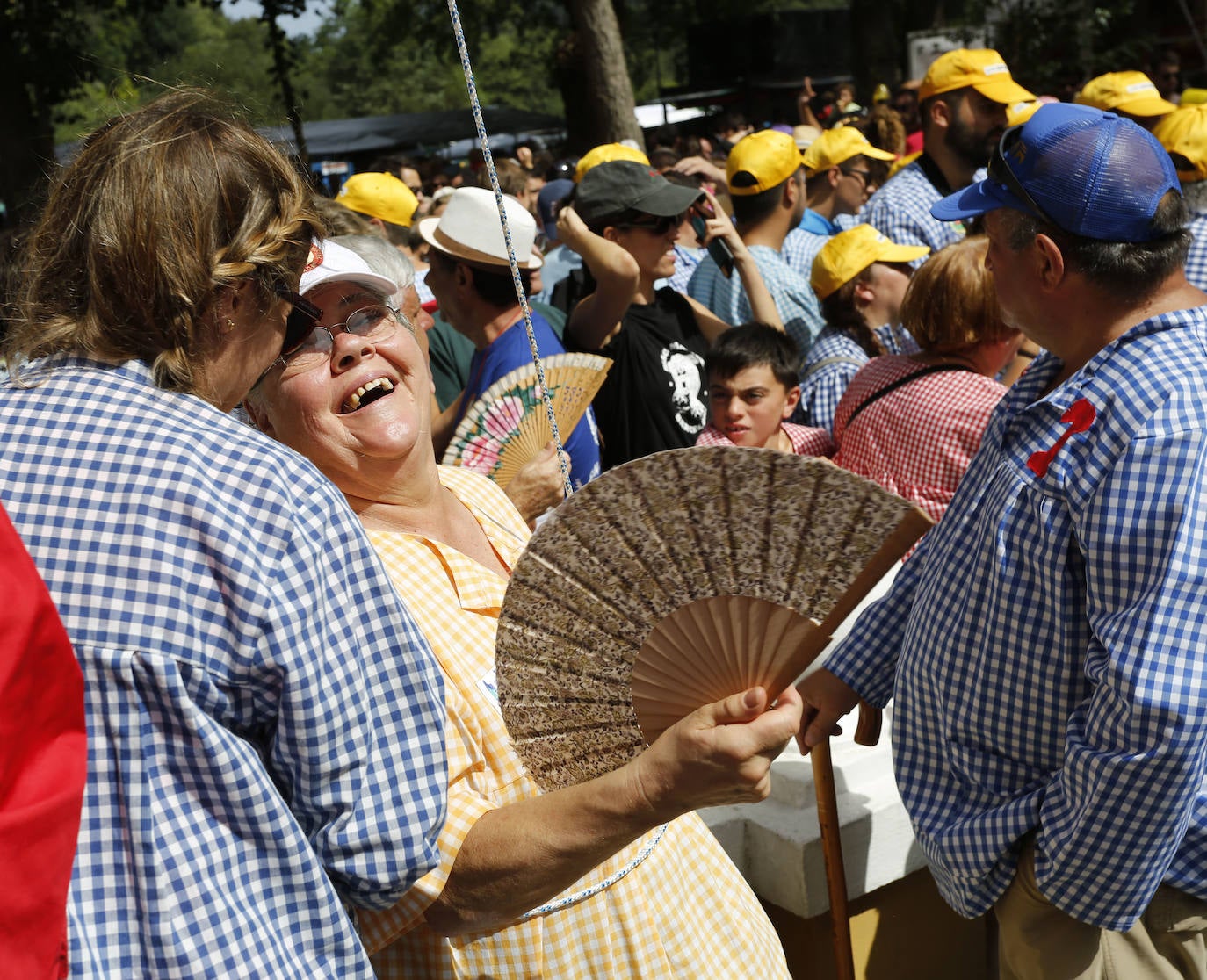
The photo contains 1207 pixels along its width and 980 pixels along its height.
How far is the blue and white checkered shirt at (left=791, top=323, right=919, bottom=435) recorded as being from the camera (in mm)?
4605

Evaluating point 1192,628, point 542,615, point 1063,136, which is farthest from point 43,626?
point 1063,136

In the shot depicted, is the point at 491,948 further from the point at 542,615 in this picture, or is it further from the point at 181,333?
the point at 181,333

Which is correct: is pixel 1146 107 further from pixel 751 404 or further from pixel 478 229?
pixel 478 229

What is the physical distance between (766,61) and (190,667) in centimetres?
3984

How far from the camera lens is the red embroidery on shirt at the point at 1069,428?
2059 mm

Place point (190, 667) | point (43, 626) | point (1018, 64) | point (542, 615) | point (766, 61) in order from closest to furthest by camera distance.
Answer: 1. point (43, 626)
2. point (190, 667)
3. point (542, 615)
4. point (1018, 64)
5. point (766, 61)

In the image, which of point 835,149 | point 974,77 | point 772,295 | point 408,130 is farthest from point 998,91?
point 408,130

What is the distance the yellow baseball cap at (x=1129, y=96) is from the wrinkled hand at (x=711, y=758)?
530 cm

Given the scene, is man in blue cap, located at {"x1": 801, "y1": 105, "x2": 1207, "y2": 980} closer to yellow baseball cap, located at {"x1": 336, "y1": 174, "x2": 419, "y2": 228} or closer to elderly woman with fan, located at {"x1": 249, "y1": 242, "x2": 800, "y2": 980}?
elderly woman with fan, located at {"x1": 249, "y1": 242, "x2": 800, "y2": 980}

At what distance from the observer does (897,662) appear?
2.51 meters

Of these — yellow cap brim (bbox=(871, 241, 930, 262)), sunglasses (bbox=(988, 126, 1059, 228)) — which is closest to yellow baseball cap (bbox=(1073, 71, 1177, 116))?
yellow cap brim (bbox=(871, 241, 930, 262))

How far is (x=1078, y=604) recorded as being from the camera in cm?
205

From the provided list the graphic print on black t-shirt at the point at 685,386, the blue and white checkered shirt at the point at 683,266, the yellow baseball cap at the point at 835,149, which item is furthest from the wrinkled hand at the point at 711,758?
the yellow baseball cap at the point at 835,149

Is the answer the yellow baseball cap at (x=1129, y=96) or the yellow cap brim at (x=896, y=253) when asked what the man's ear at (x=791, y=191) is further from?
the yellow cap brim at (x=896, y=253)
